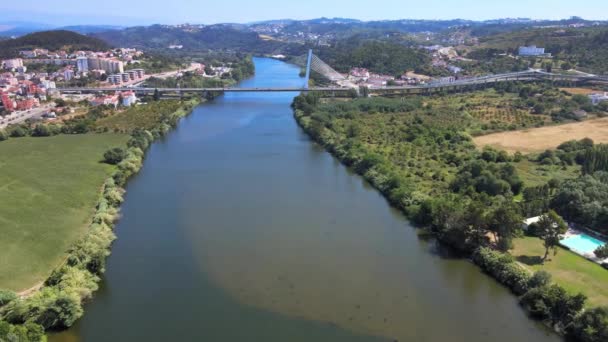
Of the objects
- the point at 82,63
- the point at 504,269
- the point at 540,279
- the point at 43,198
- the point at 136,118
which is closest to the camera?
the point at 540,279

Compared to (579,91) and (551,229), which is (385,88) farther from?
(551,229)

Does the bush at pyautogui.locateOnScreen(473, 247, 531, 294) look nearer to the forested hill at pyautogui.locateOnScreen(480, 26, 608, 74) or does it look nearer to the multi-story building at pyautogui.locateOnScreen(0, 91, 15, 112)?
the multi-story building at pyautogui.locateOnScreen(0, 91, 15, 112)

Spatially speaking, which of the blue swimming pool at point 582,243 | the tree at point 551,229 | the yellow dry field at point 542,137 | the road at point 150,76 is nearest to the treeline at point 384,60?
the road at point 150,76

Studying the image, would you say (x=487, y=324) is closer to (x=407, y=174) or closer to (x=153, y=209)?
(x=407, y=174)

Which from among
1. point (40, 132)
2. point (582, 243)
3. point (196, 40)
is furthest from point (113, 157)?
point (196, 40)

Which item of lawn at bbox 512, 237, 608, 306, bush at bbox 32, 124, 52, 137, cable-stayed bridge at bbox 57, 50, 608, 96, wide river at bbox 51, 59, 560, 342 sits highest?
cable-stayed bridge at bbox 57, 50, 608, 96

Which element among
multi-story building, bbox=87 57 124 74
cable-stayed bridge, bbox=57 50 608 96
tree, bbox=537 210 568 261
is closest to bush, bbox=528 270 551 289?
tree, bbox=537 210 568 261
